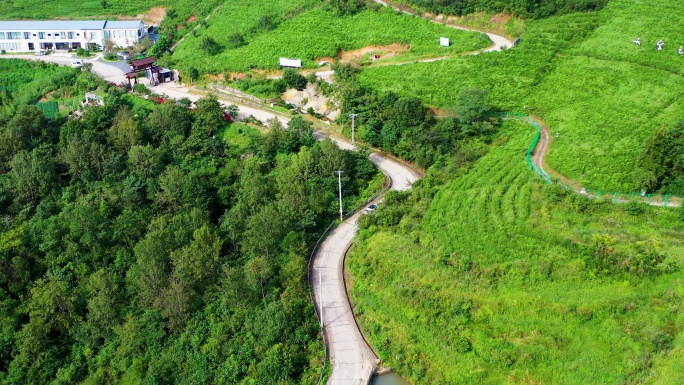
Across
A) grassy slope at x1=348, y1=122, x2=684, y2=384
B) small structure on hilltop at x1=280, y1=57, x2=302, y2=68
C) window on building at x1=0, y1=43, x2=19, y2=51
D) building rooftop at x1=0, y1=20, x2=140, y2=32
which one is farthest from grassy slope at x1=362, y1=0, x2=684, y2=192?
window on building at x1=0, y1=43, x2=19, y2=51

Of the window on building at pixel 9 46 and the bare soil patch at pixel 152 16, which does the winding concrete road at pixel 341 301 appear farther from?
the window on building at pixel 9 46

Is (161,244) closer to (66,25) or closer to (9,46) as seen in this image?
(66,25)

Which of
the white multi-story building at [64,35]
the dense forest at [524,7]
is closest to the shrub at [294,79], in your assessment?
the dense forest at [524,7]

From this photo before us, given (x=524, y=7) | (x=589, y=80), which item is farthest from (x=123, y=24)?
(x=589, y=80)

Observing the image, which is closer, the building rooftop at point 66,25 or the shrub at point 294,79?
the shrub at point 294,79

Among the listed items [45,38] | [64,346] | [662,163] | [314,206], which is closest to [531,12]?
[662,163]

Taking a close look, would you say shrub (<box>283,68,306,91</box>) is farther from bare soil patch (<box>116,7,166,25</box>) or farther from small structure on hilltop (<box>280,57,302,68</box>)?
bare soil patch (<box>116,7,166,25</box>)
